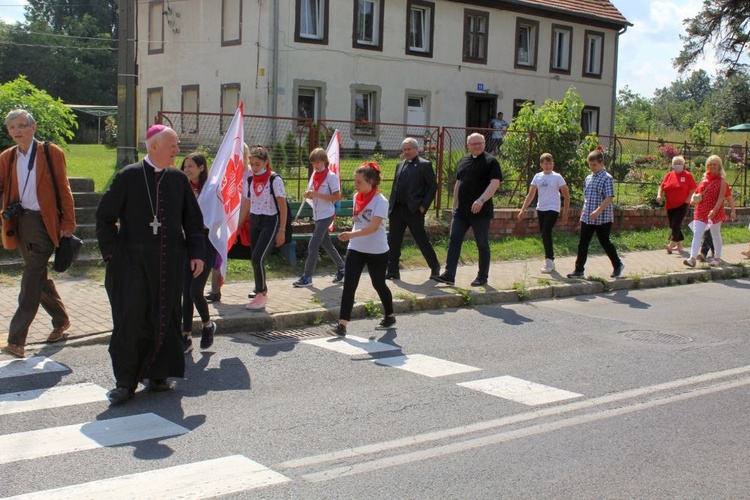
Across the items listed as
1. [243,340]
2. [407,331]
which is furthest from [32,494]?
[407,331]

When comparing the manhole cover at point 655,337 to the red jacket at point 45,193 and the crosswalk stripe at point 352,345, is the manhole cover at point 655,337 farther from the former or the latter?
the red jacket at point 45,193

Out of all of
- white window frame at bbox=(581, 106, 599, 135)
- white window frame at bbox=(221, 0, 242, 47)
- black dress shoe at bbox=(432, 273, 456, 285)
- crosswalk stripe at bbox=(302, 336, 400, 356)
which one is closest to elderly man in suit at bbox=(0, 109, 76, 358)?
crosswalk stripe at bbox=(302, 336, 400, 356)

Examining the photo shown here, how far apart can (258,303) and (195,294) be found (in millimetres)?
1497

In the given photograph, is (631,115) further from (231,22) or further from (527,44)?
(231,22)

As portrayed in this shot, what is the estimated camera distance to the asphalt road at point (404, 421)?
4629mm

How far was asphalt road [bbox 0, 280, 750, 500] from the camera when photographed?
15.2ft

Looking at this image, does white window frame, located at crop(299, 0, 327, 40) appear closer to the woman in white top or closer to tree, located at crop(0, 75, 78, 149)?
tree, located at crop(0, 75, 78, 149)

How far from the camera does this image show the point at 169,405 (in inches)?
238

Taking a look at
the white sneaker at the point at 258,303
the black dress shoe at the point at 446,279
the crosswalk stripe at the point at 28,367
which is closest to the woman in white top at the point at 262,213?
the white sneaker at the point at 258,303

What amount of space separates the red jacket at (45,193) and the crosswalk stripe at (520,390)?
3.70 m

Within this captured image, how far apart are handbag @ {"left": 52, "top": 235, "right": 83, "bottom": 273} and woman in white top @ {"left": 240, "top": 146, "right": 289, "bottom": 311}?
89.2 inches

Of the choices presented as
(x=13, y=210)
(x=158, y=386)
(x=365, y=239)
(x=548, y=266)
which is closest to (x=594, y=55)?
(x=548, y=266)

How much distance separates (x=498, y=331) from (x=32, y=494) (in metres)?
5.67

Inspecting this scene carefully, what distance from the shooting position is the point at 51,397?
616cm
